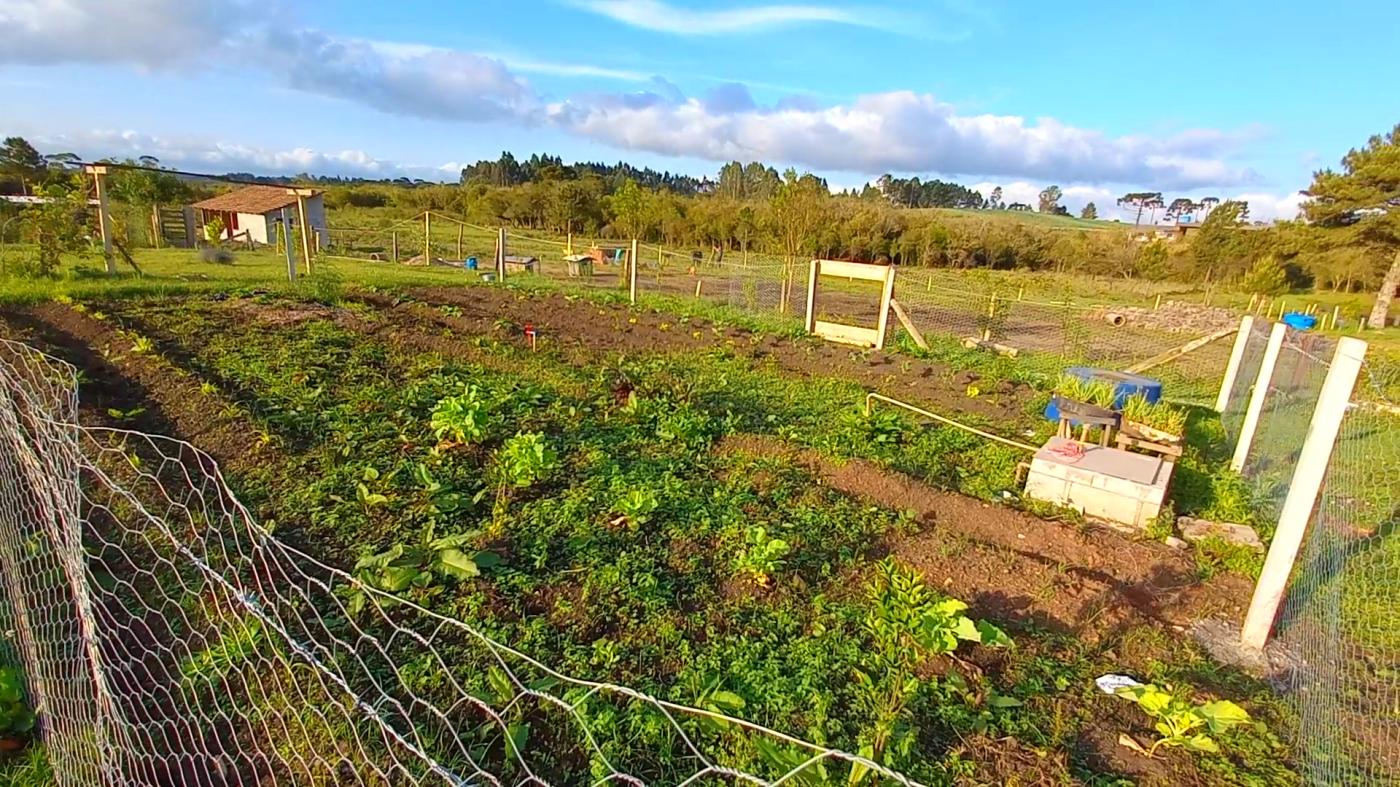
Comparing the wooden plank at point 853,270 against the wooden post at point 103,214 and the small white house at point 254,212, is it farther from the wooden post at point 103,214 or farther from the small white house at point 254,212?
the small white house at point 254,212

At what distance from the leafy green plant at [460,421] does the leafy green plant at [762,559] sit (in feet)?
7.63

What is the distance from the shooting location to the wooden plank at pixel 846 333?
1076 centimetres

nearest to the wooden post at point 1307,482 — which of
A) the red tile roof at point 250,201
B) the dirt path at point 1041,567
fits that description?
the dirt path at point 1041,567

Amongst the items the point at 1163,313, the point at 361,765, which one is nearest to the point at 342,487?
the point at 361,765

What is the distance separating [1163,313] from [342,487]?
23.3 metres

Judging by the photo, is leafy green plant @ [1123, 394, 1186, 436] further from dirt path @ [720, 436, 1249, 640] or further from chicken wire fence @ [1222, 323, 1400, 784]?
dirt path @ [720, 436, 1249, 640]

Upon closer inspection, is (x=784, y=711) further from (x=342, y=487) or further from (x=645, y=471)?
(x=342, y=487)

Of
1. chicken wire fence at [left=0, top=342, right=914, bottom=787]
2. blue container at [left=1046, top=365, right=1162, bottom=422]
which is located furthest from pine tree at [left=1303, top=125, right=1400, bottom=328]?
chicken wire fence at [left=0, top=342, right=914, bottom=787]

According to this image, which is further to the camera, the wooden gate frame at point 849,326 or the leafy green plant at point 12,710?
the wooden gate frame at point 849,326

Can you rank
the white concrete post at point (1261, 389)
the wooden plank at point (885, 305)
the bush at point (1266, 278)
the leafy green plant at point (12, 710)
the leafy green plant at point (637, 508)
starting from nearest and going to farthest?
the leafy green plant at point (12, 710) → the leafy green plant at point (637, 508) → the white concrete post at point (1261, 389) → the wooden plank at point (885, 305) → the bush at point (1266, 278)

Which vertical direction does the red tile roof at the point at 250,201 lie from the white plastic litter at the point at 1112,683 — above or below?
above

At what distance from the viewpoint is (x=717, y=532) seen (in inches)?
156

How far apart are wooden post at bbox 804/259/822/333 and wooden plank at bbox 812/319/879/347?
0.31ft

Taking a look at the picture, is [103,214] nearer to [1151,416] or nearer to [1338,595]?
[1151,416]
